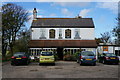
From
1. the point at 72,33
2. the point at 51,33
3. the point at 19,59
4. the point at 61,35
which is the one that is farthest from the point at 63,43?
the point at 19,59

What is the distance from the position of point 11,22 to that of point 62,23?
34.2ft

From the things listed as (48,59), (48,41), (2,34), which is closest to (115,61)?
(48,59)

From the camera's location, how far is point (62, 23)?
3581 cm

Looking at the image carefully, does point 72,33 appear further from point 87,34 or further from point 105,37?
point 105,37

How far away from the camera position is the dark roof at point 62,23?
34.9 m

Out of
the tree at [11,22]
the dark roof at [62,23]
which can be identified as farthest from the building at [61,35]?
the tree at [11,22]

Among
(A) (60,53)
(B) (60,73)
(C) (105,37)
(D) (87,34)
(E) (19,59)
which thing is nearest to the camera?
(B) (60,73)

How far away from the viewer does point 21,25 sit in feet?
107

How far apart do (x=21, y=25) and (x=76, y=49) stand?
10460 mm

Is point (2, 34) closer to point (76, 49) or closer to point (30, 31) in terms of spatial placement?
point (30, 31)

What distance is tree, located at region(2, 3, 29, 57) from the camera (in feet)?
93.6

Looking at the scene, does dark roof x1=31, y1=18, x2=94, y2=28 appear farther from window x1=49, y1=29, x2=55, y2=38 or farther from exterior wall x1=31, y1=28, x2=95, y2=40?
window x1=49, y1=29, x2=55, y2=38

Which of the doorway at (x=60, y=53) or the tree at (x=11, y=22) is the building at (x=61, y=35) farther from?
the tree at (x=11, y=22)

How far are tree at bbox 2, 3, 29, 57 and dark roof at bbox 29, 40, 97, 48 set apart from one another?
137 inches
